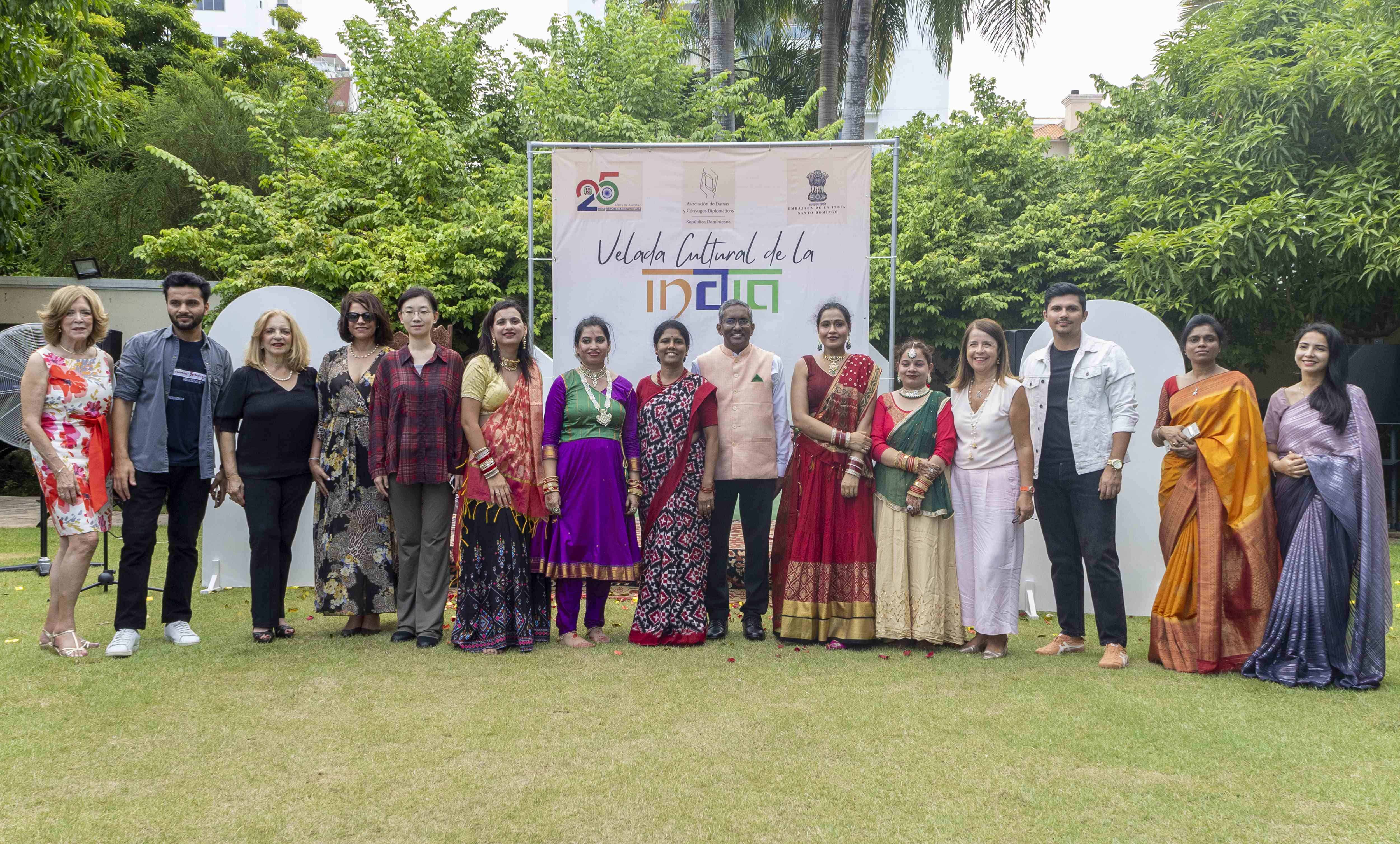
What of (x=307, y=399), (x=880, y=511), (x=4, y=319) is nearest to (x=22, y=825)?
(x=307, y=399)

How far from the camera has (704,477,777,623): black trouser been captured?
15.8 ft

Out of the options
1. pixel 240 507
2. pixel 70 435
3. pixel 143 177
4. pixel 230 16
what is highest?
pixel 230 16

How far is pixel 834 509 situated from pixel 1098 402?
1285mm

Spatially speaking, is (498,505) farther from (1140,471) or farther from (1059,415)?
(1140,471)

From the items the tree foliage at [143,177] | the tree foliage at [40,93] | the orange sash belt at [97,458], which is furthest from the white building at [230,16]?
the orange sash belt at [97,458]

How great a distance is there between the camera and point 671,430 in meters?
4.66

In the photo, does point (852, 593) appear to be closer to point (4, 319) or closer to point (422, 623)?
point (422, 623)

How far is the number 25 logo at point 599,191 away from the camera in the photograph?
6.15m

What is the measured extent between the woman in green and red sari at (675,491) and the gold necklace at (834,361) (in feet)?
1.86

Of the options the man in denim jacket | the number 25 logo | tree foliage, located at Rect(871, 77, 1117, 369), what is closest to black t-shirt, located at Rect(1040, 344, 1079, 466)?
the man in denim jacket

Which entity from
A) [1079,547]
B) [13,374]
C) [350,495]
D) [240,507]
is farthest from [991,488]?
[13,374]

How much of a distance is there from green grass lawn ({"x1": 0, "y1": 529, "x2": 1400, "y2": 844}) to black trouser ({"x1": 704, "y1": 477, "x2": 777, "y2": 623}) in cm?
25

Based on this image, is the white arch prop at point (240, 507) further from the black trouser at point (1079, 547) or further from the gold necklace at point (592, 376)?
the black trouser at point (1079, 547)

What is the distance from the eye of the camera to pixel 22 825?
104 inches
